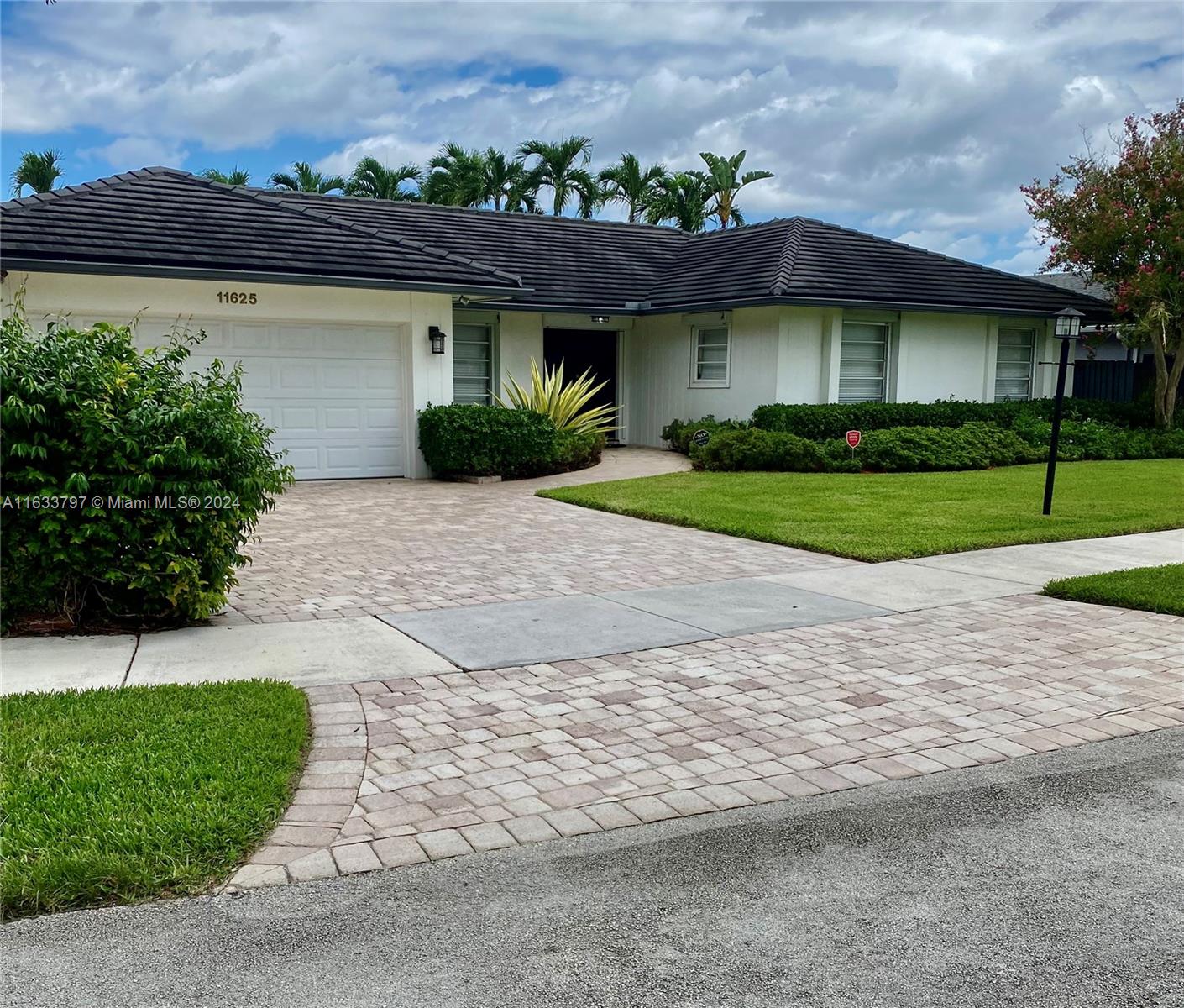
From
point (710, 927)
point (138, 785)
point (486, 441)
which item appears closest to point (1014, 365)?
point (486, 441)

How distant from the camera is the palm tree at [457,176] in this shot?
37.0 meters

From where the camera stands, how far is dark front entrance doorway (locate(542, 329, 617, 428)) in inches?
851

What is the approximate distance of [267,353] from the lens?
51.9 ft

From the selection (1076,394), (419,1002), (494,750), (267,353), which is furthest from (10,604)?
(1076,394)

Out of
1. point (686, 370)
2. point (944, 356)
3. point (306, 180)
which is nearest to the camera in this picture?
point (686, 370)

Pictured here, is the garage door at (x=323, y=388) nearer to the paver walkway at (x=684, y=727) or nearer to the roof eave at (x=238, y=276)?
the roof eave at (x=238, y=276)

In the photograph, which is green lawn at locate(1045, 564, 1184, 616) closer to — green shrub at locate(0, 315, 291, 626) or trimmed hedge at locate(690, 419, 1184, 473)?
green shrub at locate(0, 315, 291, 626)

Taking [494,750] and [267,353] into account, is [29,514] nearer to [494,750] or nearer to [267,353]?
[494,750]

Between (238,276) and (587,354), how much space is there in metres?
8.85

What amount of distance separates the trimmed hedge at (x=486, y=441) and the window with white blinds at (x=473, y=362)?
3205 mm

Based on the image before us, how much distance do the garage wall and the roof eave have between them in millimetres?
340

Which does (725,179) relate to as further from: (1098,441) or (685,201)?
(1098,441)

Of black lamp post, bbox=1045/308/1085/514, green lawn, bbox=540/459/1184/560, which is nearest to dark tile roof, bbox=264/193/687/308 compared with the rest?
green lawn, bbox=540/459/1184/560

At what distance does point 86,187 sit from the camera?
1622 centimetres
